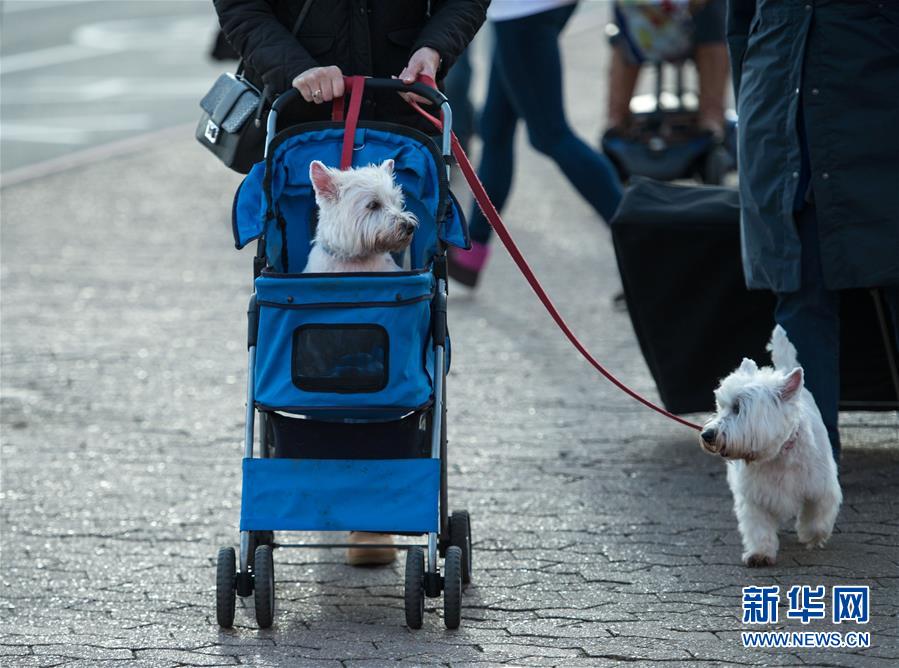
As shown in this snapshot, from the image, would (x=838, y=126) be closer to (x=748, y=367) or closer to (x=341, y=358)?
(x=748, y=367)

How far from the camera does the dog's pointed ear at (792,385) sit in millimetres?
4930

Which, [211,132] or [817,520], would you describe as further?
[211,132]

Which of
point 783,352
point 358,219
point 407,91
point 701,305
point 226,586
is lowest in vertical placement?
point 226,586

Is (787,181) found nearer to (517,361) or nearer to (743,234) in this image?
(743,234)

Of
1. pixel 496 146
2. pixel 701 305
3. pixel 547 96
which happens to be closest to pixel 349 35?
pixel 701 305

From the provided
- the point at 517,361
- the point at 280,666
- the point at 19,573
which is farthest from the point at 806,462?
the point at 517,361

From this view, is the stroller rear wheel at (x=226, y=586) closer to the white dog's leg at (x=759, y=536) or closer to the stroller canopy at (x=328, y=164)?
the stroller canopy at (x=328, y=164)

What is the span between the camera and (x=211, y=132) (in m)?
5.53

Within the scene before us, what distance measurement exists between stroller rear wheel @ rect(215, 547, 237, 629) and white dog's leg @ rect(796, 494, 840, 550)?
71.0 inches

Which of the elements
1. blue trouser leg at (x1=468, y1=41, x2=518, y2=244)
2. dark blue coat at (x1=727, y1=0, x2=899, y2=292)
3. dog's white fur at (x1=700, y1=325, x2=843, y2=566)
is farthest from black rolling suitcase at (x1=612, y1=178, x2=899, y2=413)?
blue trouser leg at (x1=468, y1=41, x2=518, y2=244)

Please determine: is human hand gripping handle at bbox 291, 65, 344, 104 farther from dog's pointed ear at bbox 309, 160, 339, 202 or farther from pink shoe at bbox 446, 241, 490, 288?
pink shoe at bbox 446, 241, 490, 288

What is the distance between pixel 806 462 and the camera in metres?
5.08

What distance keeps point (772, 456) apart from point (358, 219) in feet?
4.76

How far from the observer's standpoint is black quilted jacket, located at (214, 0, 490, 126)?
5082 millimetres
